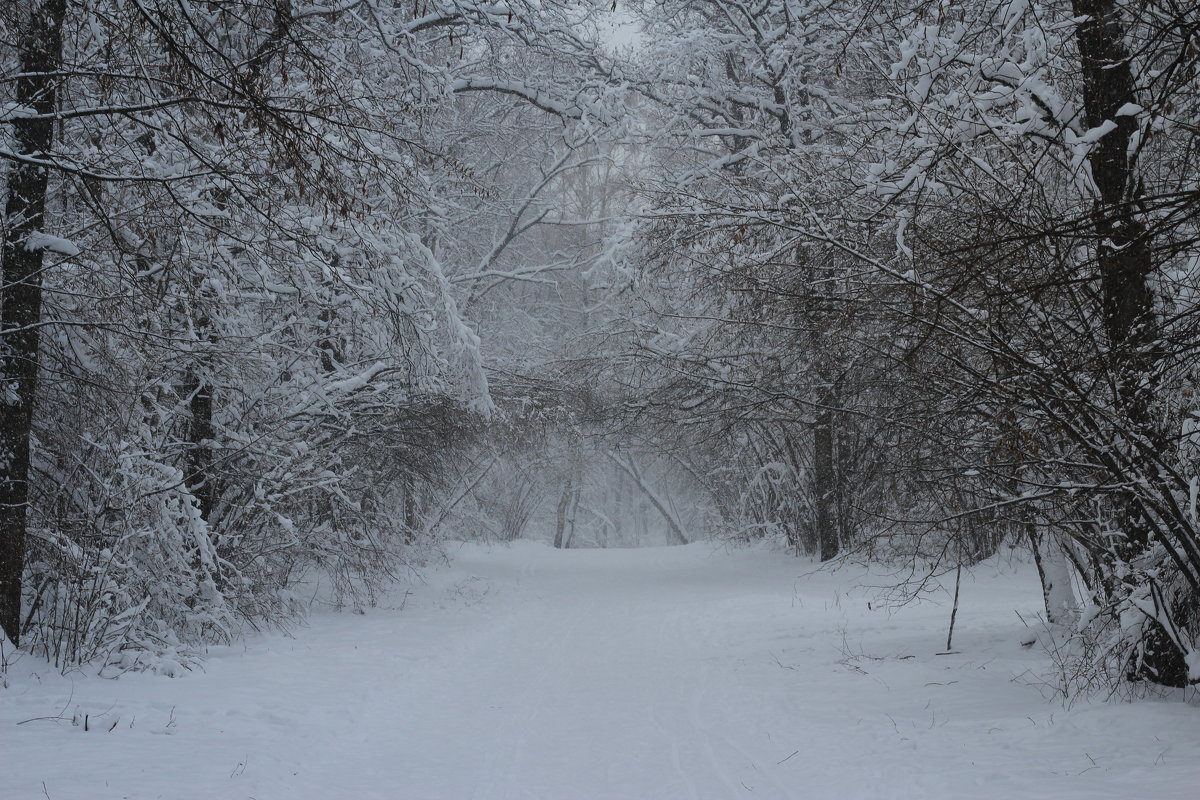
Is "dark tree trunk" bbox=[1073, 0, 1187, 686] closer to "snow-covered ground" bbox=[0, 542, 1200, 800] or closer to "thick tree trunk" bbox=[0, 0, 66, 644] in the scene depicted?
"snow-covered ground" bbox=[0, 542, 1200, 800]

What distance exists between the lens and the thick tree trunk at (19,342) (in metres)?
6.44

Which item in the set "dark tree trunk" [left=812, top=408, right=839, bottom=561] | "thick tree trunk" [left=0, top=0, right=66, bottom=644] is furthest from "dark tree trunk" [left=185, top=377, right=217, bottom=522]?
"dark tree trunk" [left=812, top=408, right=839, bottom=561]

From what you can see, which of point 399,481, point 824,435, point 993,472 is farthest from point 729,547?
point 993,472

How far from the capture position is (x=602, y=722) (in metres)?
6.33

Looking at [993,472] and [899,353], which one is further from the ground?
[899,353]

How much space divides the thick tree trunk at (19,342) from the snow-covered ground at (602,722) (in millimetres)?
827

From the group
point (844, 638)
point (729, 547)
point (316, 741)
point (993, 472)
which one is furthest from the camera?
point (729, 547)

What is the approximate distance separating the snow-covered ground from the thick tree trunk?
0.83 meters

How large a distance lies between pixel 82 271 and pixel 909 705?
7.27m

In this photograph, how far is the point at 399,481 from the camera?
14242mm

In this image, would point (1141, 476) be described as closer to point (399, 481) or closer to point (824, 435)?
point (824, 435)

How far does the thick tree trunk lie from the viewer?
644 centimetres

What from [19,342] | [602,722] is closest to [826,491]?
[602,722]

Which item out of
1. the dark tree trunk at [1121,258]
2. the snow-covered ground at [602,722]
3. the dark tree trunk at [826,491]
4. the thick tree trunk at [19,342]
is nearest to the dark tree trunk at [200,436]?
the snow-covered ground at [602,722]
